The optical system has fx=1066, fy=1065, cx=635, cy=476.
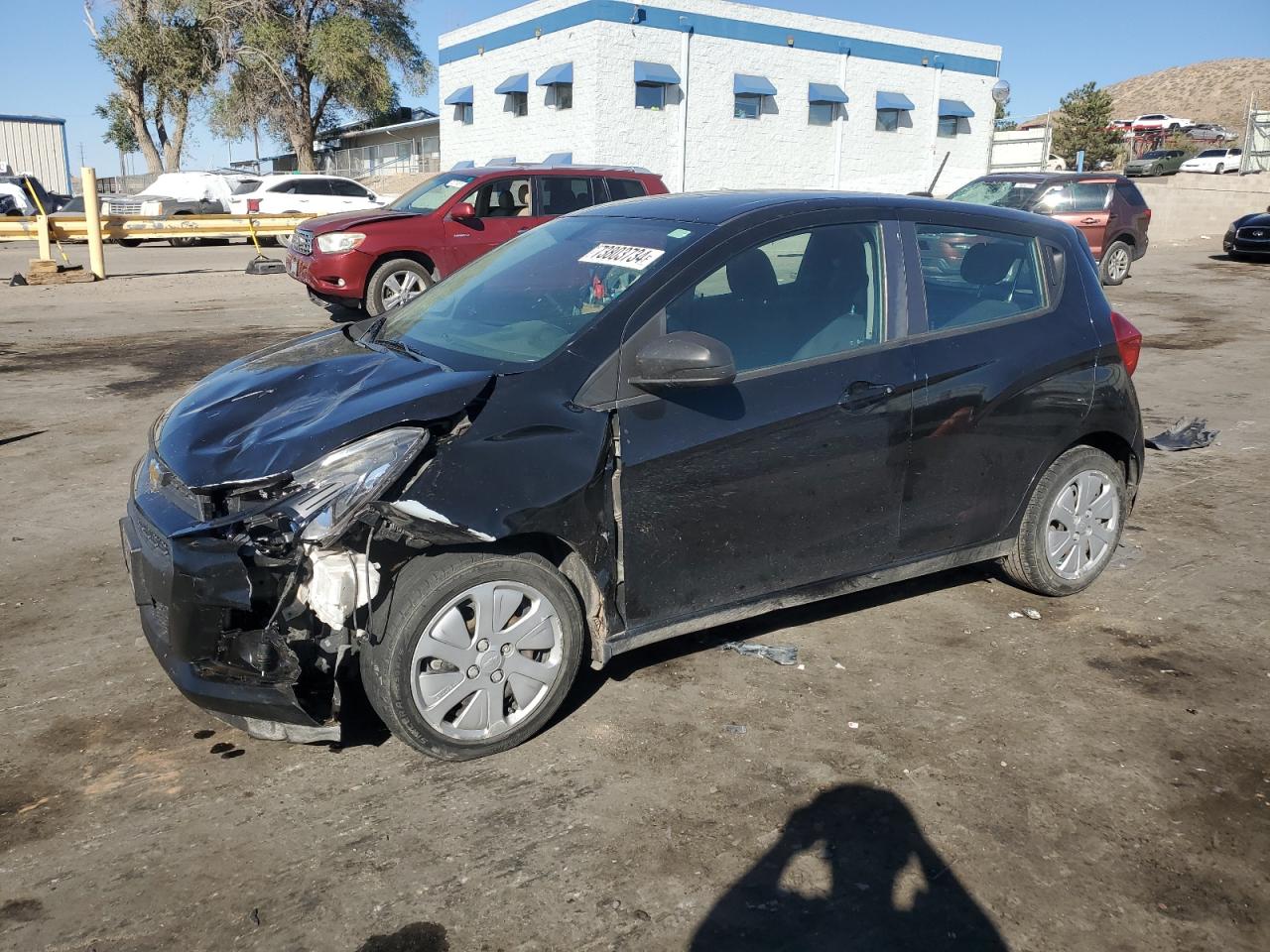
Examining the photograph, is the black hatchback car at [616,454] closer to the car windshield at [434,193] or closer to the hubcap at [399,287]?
the hubcap at [399,287]

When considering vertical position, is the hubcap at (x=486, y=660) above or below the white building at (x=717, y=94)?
below

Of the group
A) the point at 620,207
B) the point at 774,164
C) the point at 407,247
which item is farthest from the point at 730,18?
the point at 620,207

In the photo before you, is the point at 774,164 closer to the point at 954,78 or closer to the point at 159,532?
the point at 954,78

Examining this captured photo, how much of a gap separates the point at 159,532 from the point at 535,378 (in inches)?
50.9

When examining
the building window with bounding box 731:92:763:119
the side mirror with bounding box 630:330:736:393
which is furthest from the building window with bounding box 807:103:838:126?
the side mirror with bounding box 630:330:736:393

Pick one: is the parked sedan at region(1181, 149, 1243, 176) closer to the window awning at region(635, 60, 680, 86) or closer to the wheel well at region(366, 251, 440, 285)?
the window awning at region(635, 60, 680, 86)

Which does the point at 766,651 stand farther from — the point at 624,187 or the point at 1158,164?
the point at 1158,164

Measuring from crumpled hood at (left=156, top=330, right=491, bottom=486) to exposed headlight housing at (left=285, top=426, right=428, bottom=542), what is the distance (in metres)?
0.04

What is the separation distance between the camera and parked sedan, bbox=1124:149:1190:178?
47781 millimetres

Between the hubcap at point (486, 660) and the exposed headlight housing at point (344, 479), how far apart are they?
431 mm

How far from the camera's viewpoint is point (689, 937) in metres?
2.76

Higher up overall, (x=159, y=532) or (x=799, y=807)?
(x=159, y=532)

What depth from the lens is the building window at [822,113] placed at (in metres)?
36.5

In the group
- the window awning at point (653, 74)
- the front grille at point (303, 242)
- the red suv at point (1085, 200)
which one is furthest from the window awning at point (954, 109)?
the front grille at point (303, 242)
